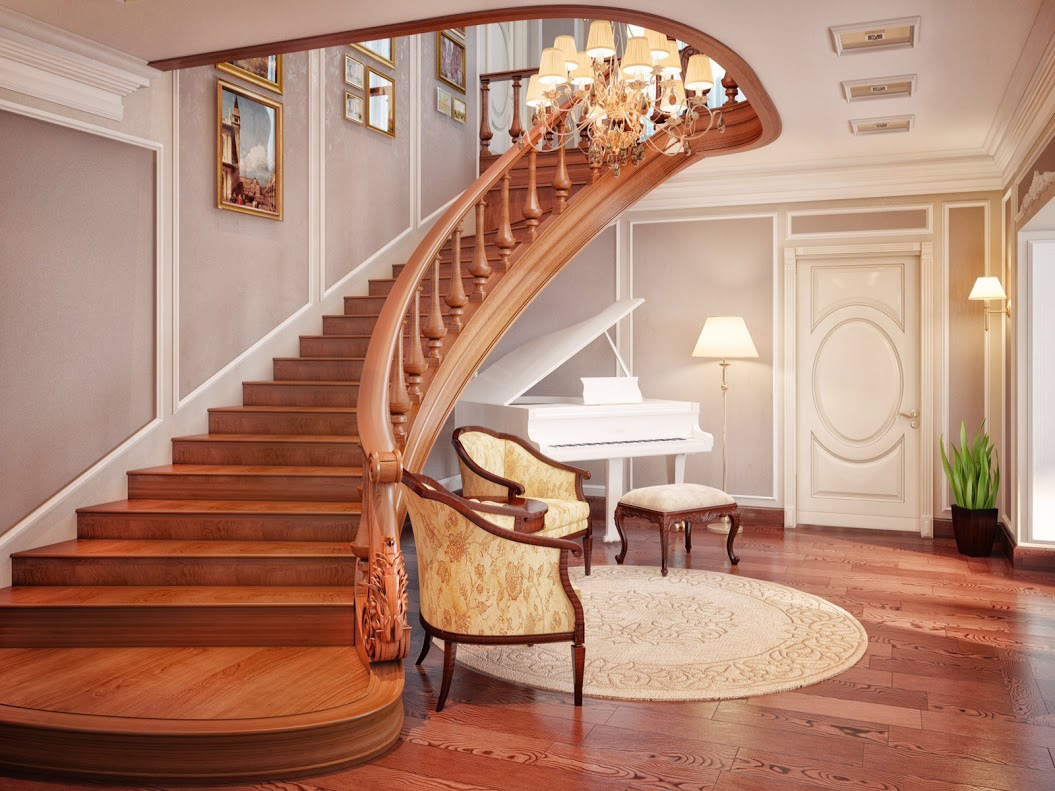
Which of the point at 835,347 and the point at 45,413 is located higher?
the point at 835,347

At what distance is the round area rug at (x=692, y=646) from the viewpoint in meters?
3.36

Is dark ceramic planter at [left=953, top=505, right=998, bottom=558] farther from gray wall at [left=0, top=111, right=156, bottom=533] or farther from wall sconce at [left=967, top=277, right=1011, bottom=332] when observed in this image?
gray wall at [left=0, top=111, right=156, bottom=533]

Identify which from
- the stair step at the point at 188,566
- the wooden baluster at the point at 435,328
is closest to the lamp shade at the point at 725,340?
the wooden baluster at the point at 435,328

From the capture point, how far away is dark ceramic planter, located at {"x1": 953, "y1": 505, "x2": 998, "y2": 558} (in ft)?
18.5

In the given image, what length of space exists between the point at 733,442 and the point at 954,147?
2566 millimetres

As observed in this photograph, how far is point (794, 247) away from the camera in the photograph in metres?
6.54

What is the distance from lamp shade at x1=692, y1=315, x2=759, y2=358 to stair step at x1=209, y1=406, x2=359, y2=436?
9.02ft

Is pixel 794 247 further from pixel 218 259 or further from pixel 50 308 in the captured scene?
pixel 50 308

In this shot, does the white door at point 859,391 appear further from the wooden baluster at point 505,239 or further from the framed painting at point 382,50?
the framed painting at point 382,50

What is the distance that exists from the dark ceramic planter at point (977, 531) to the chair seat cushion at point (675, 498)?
A: 5.49 feet

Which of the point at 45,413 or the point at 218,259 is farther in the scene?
the point at 218,259

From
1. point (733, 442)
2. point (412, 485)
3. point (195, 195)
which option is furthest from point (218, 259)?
point (733, 442)

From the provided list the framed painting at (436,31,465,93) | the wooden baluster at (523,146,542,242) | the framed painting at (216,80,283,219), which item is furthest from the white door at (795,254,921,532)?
the framed painting at (216,80,283,219)

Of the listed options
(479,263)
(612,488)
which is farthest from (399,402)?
(612,488)
